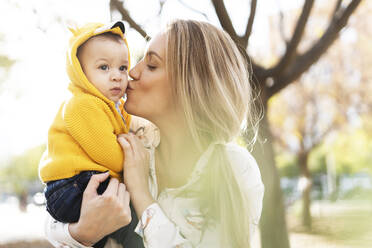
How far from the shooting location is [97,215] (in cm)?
178

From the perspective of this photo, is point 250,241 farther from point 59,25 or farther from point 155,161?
point 59,25

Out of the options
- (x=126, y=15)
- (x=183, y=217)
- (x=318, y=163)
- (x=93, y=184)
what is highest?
(x=126, y=15)

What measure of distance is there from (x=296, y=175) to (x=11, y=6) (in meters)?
29.7

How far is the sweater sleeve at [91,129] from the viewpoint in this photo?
6.07 feet

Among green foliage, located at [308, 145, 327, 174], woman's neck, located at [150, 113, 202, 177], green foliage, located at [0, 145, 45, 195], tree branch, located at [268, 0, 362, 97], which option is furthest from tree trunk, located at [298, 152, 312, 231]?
green foliage, located at [0, 145, 45, 195]

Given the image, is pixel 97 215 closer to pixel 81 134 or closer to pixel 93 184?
pixel 93 184

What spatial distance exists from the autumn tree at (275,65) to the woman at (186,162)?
1156mm

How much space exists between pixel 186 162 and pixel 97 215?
0.57 m

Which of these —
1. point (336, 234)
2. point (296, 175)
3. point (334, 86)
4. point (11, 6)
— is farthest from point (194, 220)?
point (296, 175)

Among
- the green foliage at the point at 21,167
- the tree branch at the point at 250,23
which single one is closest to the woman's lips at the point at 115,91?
the tree branch at the point at 250,23

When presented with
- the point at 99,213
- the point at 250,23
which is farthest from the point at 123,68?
the point at 250,23

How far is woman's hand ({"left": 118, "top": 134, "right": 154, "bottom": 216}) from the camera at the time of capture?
1865 mm

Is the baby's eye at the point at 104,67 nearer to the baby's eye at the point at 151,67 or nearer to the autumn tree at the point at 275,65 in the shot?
the baby's eye at the point at 151,67

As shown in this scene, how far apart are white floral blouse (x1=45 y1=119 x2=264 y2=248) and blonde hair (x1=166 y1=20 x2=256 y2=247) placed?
0.04m
